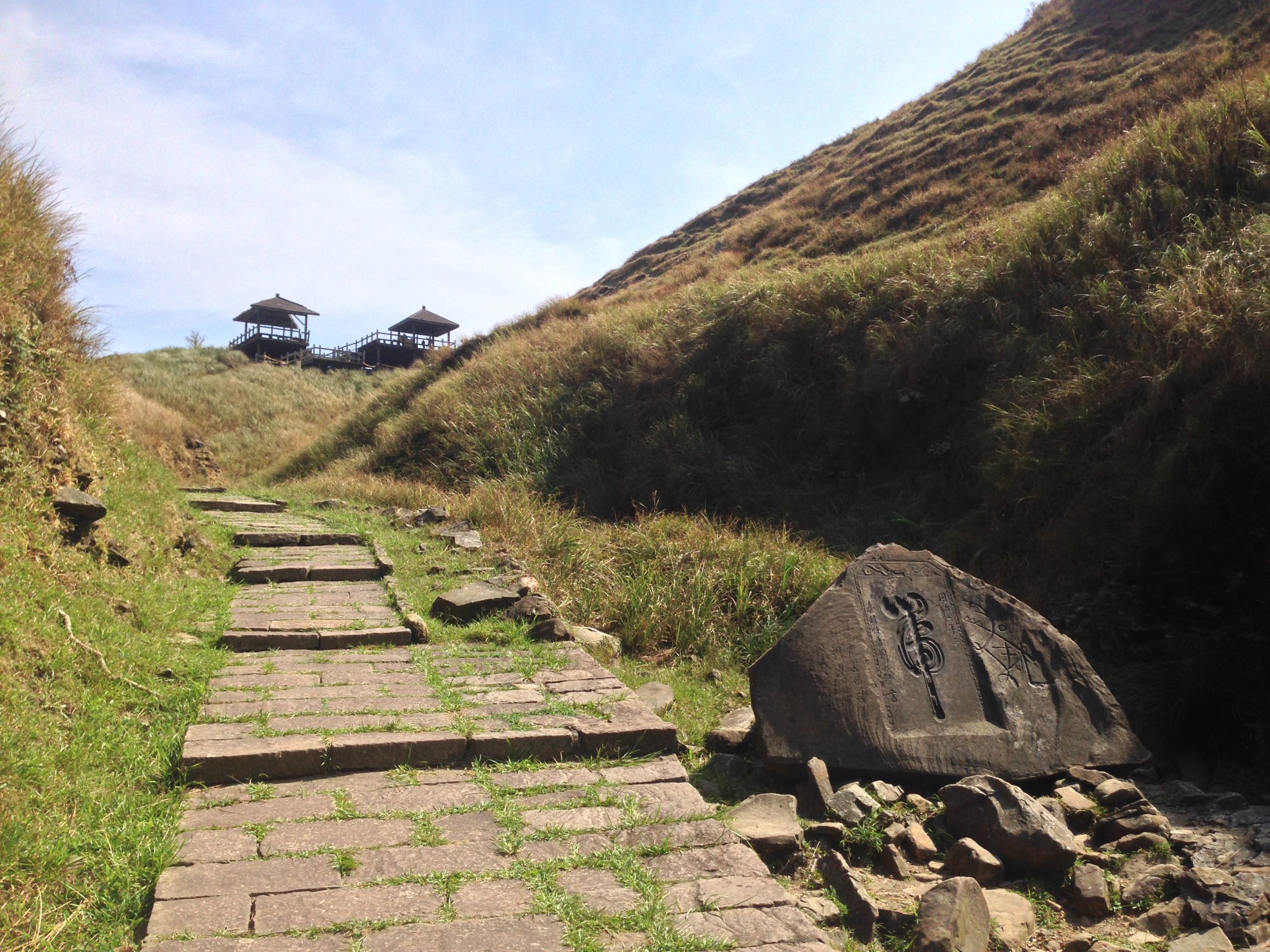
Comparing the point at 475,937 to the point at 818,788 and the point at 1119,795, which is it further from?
the point at 1119,795

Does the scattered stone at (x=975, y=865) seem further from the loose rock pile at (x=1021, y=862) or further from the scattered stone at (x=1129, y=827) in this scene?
the scattered stone at (x=1129, y=827)

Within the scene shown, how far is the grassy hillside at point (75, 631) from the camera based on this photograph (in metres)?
2.59

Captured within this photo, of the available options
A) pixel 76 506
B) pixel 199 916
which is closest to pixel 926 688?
pixel 199 916

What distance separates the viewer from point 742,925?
2598 mm

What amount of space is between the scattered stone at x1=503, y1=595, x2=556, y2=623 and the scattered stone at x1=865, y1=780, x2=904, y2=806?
244 centimetres

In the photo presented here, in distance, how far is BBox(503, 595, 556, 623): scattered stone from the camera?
5734 millimetres

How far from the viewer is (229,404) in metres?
24.9

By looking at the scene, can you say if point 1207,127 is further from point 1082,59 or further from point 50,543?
point 1082,59

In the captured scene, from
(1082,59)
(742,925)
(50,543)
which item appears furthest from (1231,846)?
(1082,59)

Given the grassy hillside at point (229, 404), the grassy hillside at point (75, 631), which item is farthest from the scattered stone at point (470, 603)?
the grassy hillside at point (229, 404)

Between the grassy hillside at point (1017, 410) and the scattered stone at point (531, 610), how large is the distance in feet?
11.3

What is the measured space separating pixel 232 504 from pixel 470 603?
16.2 feet

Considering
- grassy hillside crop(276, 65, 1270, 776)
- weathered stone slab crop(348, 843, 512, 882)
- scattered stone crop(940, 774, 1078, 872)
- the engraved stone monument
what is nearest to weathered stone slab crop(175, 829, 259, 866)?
weathered stone slab crop(348, 843, 512, 882)

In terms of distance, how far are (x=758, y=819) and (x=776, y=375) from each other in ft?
25.9
